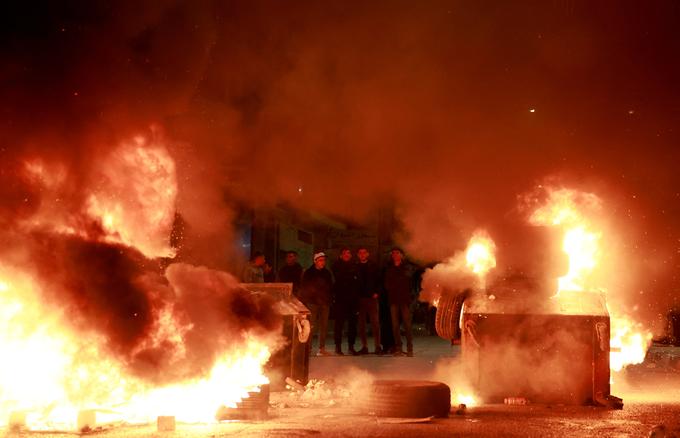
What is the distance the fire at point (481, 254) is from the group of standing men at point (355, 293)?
4303 millimetres

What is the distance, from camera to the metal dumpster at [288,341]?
31.7ft

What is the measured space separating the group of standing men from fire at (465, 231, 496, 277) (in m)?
4.30

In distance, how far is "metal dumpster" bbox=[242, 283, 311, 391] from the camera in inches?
380

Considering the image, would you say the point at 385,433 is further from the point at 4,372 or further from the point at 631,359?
the point at 631,359

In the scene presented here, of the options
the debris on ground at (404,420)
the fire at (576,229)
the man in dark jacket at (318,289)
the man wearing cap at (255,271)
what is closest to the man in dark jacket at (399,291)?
the man in dark jacket at (318,289)

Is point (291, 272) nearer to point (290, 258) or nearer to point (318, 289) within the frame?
point (290, 258)

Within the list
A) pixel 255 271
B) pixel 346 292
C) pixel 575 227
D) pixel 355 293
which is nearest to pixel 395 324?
pixel 355 293

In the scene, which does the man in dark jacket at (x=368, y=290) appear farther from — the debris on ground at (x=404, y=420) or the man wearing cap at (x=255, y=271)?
the debris on ground at (x=404, y=420)

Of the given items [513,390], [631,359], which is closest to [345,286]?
[631,359]

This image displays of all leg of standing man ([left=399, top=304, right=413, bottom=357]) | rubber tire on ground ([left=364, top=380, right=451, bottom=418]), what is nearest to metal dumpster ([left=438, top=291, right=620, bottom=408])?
rubber tire on ground ([left=364, top=380, right=451, bottom=418])

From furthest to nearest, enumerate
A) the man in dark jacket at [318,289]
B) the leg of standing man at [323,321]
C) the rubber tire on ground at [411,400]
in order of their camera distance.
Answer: the leg of standing man at [323,321] → the man in dark jacket at [318,289] → the rubber tire on ground at [411,400]

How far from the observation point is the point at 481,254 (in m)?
10.5

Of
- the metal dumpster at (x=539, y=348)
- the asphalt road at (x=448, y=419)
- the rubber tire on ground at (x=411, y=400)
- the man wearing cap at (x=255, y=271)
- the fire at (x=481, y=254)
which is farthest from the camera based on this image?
the man wearing cap at (x=255, y=271)

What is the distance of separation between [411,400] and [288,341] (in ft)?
7.14
